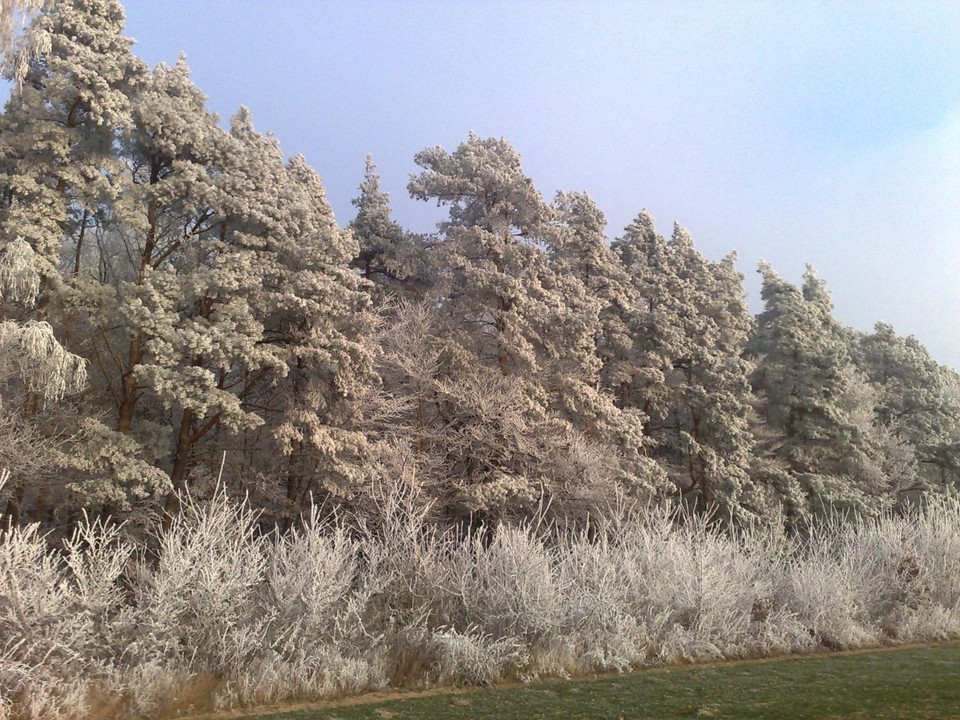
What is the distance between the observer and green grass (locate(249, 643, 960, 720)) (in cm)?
819

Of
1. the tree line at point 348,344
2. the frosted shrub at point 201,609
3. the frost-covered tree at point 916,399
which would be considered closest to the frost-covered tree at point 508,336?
the tree line at point 348,344

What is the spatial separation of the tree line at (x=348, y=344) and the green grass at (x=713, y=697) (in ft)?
17.5

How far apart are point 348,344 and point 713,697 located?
14.4 metres

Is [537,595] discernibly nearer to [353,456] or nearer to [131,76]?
[353,456]

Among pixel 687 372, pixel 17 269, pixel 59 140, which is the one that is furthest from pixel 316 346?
pixel 687 372

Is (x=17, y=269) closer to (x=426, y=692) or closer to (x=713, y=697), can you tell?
(x=426, y=692)

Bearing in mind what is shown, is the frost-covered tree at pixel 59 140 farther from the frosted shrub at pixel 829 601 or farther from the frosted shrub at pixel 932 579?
the frosted shrub at pixel 932 579

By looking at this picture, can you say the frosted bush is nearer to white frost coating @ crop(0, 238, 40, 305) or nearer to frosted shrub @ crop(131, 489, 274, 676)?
frosted shrub @ crop(131, 489, 274, 676)

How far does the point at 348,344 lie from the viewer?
21.2m

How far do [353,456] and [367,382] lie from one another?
2.25 m

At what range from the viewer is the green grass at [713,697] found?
8188 millimetres

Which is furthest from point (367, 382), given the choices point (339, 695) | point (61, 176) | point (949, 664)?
point (949, 664)

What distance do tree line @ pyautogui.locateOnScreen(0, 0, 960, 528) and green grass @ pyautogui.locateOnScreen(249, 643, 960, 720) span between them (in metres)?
5.34

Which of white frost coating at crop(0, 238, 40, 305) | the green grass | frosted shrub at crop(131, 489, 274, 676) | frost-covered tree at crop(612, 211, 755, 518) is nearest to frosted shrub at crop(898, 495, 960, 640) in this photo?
the green grass
